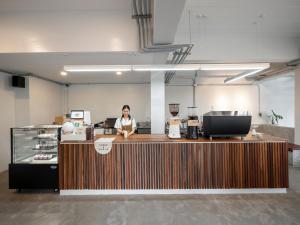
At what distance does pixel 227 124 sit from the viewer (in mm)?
3686

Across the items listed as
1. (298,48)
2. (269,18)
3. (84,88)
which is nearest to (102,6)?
(269,18)

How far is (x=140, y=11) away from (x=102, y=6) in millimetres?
816

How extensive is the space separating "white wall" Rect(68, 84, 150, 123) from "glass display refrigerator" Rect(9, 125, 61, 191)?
4.26m

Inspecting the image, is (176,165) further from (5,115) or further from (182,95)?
(182,95)

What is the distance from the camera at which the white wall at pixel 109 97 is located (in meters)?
8.34

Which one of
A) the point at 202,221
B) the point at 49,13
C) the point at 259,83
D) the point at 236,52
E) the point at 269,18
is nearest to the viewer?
the point at 202,221

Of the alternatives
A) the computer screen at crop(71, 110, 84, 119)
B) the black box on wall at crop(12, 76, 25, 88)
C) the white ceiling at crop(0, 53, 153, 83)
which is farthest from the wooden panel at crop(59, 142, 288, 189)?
Answer: the black box on wall at crop(12, 76, 25, 88)

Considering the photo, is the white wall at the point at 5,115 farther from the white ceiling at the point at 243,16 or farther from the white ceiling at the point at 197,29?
the white ceiling at the point at 243,16

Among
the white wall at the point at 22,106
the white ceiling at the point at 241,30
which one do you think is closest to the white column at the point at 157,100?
the white ceiling at the point at 241,30

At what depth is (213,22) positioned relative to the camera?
3863 millimetres

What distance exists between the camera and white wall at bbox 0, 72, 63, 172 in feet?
17.7

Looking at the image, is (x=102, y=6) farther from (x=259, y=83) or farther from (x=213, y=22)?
(x=259, y=83)

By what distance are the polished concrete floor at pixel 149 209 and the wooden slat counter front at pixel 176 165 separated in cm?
23

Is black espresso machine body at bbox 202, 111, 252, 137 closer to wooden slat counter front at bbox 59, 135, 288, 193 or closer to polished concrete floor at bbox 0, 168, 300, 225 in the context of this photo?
wooden slat counter front at bbox 59, 135, 288, 193
